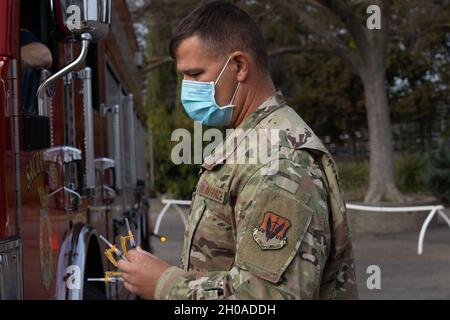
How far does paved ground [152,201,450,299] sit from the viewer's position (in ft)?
23.7

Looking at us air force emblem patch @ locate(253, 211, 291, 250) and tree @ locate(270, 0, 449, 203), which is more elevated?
tree @ locate(270, 0, 449, 203)

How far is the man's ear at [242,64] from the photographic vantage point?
1.92m

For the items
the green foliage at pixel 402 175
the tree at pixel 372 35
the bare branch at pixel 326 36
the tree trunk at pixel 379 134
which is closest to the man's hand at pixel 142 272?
the tree at pixel 372 35

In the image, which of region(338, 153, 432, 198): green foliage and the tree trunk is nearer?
the tree trunk

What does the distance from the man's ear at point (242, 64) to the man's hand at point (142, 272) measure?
548mm

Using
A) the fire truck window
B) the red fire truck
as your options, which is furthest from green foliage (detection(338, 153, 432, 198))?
the fire truck window

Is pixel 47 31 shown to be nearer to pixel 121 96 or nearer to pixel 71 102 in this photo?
pixel 71 102

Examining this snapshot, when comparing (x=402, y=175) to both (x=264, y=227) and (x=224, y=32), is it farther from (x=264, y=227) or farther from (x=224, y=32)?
(x=264, y=227)

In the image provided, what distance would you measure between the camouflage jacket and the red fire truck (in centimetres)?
59

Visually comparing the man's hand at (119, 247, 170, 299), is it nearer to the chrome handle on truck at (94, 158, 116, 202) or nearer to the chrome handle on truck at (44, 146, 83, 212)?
the chrome handle on truck at (44, 146, 83, 212)

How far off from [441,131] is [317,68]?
15.1ft

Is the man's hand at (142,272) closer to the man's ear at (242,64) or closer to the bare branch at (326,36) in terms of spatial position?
the man's ear at (242,64)

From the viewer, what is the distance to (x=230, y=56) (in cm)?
191
